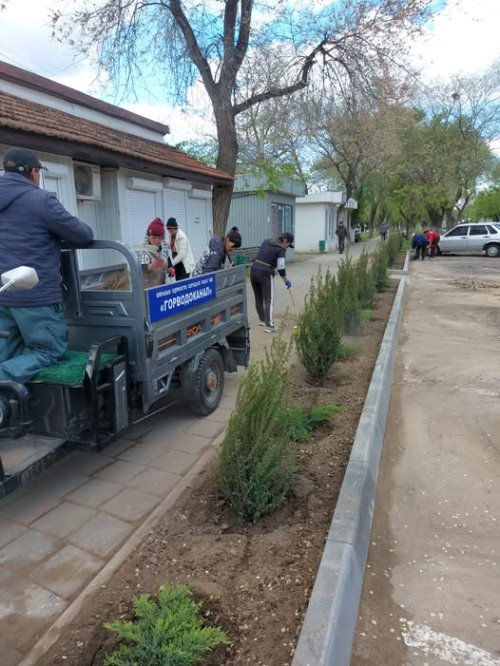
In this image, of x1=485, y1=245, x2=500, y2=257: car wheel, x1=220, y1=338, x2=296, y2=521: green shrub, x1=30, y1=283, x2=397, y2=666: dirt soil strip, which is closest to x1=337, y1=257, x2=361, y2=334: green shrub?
x1=30, y1=283, x2=397, y2=666: dirt soil strip

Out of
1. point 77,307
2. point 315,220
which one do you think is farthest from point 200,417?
point 315,220

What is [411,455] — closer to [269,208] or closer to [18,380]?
[18,380]

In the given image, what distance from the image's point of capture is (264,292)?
810cm

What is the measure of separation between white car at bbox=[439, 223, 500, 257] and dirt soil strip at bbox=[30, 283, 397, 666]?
2535cm

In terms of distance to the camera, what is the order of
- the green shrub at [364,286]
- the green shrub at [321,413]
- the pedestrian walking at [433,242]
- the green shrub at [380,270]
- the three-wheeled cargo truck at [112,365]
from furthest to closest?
the pedestrian walking at [433,242] < the green shrub at [380,270] < the green shrub at [364,286] < the green shrub at [321,413] < the three-wheeled cargo truck at [112,365]

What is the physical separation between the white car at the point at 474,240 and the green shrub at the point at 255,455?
26.1m

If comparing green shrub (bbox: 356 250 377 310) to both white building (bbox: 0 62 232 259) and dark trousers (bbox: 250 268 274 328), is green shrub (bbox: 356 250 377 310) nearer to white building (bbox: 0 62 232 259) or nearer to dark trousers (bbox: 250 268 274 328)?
dark trousers (bbox: 250 268 274 328)

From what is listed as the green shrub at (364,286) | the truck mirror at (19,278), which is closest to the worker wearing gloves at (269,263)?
the green shrub at (364,286)

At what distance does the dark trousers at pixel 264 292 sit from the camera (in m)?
7.95

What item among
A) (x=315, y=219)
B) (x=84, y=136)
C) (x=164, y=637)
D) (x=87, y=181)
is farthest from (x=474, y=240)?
(x=164, y=637)

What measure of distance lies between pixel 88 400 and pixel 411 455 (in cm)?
268

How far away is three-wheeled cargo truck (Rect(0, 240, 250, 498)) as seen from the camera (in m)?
2.88

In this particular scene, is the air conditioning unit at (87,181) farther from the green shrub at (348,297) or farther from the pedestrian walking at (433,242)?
the pedestrian walking at (433,242)

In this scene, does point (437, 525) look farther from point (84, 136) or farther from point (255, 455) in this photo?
point (84, 136)
